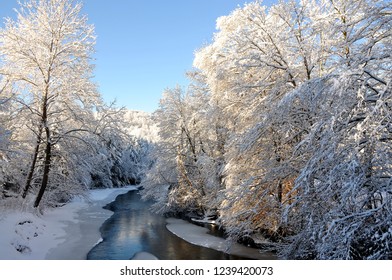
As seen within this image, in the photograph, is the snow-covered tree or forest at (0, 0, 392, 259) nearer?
forest at (0, 0, 392, 259)

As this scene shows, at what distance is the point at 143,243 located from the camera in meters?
12.0

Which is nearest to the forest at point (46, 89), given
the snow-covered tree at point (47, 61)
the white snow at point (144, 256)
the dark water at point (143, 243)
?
the snow-covered tree at point (47, 61)

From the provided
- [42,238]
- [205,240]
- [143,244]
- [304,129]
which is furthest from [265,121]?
[42,238]

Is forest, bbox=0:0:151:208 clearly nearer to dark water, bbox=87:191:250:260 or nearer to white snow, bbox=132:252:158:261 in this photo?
dark water, bbox=87:191:250:260

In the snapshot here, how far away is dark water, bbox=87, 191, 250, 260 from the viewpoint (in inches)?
401

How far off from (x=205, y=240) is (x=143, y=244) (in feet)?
8.57

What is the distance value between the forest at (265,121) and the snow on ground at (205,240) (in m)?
0.72

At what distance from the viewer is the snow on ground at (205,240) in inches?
397

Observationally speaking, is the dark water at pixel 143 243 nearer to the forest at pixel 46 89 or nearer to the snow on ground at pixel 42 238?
the snow on ground at pixel 42 238

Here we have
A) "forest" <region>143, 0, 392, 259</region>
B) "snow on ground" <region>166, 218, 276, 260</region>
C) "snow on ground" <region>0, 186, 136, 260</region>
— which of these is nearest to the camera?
"forest" <region>143, 0, 392, 259</region>

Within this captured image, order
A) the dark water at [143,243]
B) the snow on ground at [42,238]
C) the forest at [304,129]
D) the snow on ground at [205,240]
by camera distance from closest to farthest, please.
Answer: the forest at [304,129]
the snow on ground at [42,238]
the snow on ground at [205,240]
the dark water at [143,243]

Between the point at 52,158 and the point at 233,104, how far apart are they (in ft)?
28.9

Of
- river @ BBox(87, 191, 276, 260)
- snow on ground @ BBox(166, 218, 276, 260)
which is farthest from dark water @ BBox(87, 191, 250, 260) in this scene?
snow on ground @ BBox(166, 218, 276, 260)

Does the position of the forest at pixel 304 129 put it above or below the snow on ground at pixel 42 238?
above
